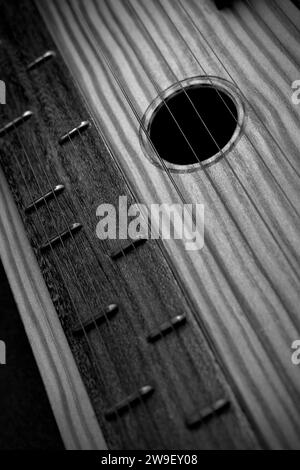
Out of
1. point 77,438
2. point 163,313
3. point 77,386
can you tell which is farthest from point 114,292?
point 77,438

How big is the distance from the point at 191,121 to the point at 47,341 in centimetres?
91

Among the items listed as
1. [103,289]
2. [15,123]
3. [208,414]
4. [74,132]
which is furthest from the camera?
[15,123]

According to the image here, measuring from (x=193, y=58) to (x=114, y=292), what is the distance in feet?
2.70

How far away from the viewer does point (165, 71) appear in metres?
1.60

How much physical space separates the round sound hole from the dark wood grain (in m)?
0.22

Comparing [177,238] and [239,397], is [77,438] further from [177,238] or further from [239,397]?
[177,238]

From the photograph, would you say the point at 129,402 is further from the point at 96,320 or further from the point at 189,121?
the point at 189,121

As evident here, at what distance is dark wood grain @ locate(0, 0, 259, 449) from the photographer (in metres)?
1.11

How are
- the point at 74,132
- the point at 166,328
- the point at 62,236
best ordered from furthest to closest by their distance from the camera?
the point at 74,132, the point at 62,236, the point at 166,328

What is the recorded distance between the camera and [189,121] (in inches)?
68.4
